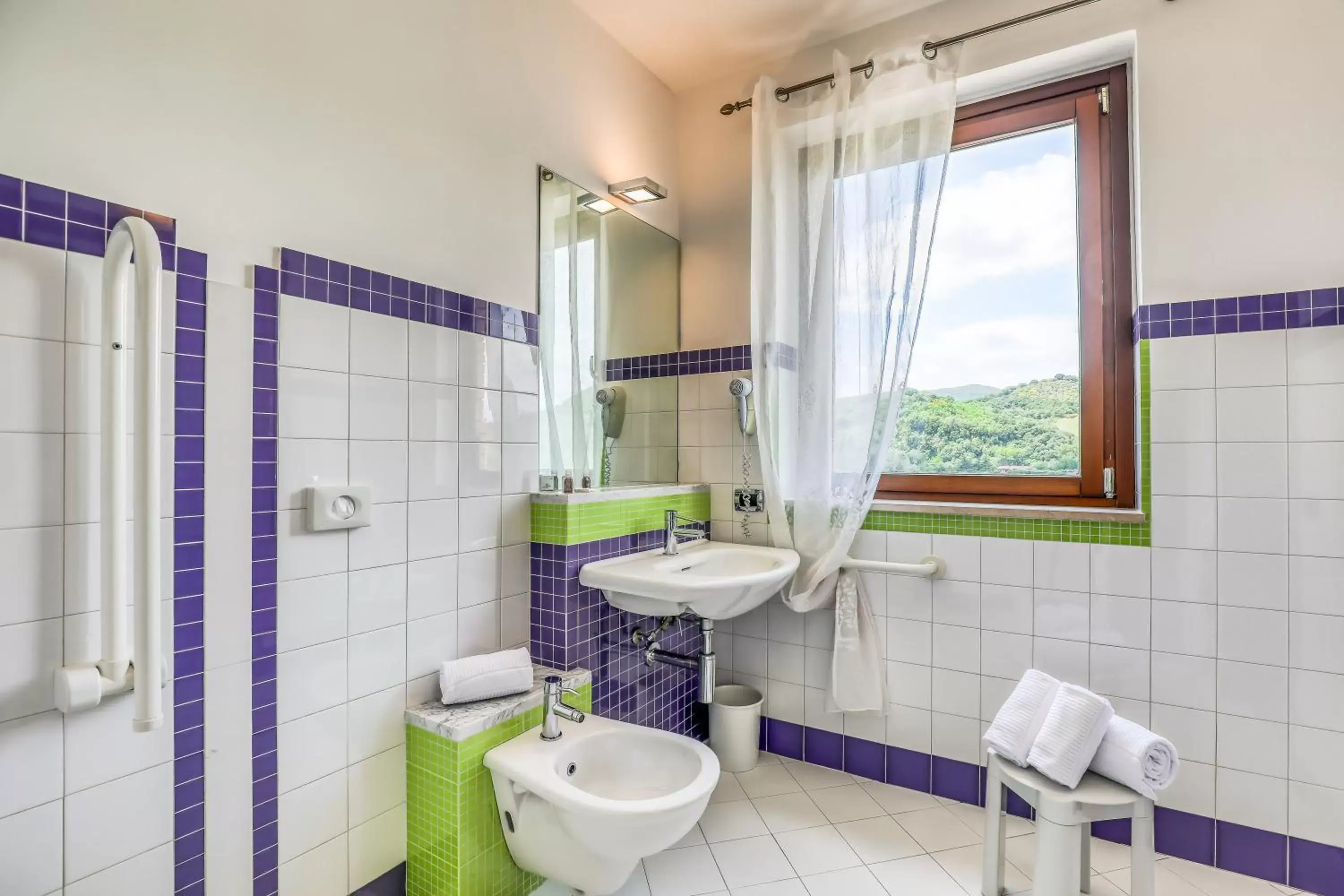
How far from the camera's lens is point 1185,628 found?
1.70m

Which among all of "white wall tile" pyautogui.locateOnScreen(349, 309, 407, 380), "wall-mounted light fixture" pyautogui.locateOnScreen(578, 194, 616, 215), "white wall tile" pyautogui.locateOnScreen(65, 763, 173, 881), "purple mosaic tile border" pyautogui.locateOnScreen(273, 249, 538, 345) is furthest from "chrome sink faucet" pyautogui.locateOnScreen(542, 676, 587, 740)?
"wall-mounted light fixture" pyautogui.locateOnScreen(578, 194, 616, 215)

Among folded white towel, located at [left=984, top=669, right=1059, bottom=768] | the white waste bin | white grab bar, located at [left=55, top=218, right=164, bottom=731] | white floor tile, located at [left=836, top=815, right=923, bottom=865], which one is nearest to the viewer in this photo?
white grab bar, located at [left=55, top=218, right=164, bottom=731]

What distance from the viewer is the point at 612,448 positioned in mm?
2205

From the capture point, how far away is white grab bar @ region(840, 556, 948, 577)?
6.53 ft

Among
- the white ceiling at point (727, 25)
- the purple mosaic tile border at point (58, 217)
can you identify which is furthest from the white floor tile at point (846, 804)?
the white ceiling at point (727, 25)

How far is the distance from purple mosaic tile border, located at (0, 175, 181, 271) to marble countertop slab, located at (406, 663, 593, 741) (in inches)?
41.5

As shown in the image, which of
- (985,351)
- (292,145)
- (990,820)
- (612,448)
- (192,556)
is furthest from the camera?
(612,448)

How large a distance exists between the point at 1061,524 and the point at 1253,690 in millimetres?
580

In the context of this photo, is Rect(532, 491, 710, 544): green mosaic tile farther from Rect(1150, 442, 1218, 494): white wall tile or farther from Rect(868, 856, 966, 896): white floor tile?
Rect(1150, 442, 1218, 494): white wall tile

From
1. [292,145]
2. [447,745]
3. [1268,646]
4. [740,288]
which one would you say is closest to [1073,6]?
[740,288]

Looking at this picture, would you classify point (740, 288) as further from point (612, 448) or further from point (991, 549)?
point (991, 549)

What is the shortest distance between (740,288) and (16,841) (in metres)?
2.25

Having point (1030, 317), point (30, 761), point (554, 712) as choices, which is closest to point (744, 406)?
point (1030, 317)

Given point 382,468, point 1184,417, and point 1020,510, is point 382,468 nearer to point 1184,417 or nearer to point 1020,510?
point 1020,510
